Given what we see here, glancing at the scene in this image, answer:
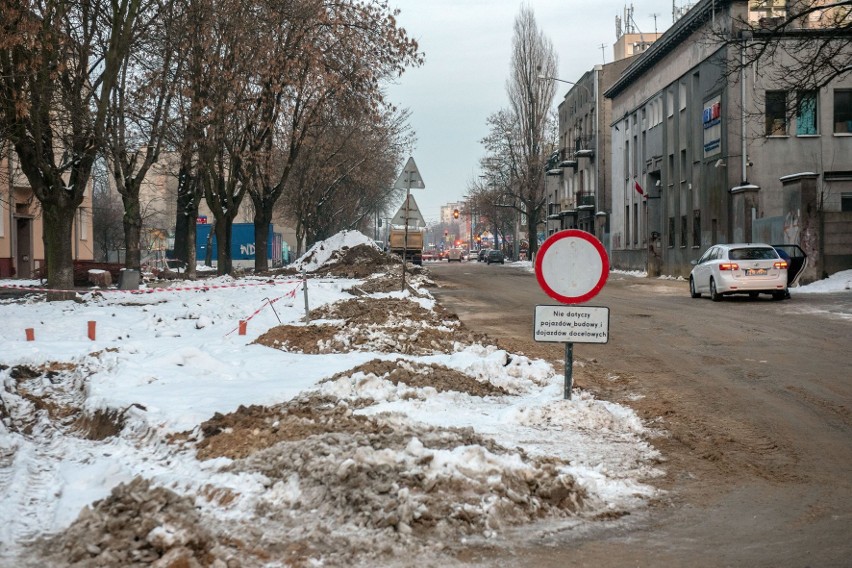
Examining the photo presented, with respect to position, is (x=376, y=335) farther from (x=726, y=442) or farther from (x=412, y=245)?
(x=412, y=245)

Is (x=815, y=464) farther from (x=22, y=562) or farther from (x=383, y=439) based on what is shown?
(x=22, y=562)

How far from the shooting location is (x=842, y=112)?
1486 inches

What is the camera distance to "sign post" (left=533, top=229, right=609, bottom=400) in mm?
8312

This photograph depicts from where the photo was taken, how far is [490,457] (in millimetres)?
5891

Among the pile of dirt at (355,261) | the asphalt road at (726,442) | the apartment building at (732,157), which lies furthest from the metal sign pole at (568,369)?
the pile of dirt at (355,261)

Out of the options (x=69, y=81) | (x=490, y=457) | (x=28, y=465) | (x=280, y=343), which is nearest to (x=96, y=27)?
(x=69, y=81)

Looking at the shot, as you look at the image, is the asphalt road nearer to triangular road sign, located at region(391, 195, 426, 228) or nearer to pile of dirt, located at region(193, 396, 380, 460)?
pile of dirt, located at region(193, 396, 380, 460)

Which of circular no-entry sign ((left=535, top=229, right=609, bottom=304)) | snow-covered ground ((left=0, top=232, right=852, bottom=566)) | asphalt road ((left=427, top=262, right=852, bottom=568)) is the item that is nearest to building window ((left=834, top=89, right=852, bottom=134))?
asphalt road ((left=427, top=262, right=852, bottom=568))

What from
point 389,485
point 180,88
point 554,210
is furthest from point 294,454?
point 554,210

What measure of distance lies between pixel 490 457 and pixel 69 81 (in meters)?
20.2

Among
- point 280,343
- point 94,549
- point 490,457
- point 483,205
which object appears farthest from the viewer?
point 483,205

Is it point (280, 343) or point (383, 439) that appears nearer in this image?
point (383, 439)

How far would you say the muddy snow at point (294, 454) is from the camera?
15.9ft

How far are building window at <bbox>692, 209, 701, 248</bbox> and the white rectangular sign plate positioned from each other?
1448 inches
